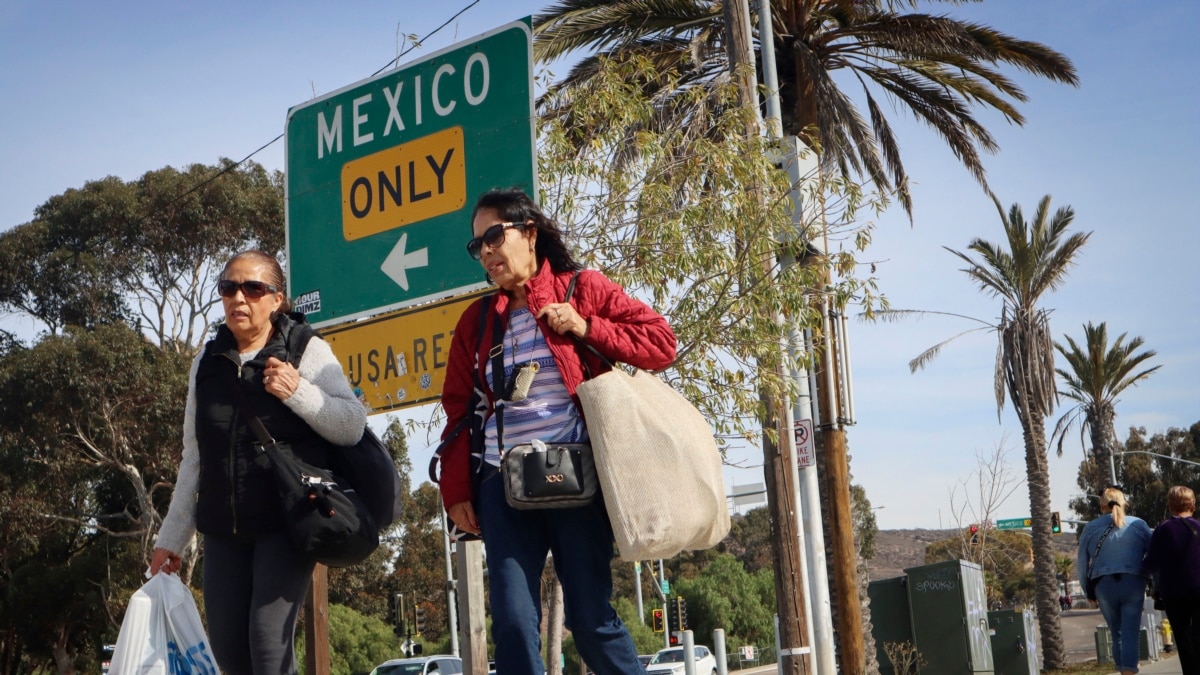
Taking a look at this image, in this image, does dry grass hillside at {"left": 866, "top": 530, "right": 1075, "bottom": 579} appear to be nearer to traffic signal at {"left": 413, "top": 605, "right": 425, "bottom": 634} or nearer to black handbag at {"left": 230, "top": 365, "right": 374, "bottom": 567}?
traffic signal at {"left": 413, "top": 605, "right": 425, "bottom": 634}

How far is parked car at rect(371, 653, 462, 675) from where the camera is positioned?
24.3 meters

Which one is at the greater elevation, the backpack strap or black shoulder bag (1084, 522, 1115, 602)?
the backpack strap

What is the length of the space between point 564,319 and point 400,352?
12.1 feet

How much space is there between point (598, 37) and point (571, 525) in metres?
12.6

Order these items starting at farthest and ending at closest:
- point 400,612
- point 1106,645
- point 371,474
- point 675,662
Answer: point 400,612
point 675,662
point 1106,645
point 371,474

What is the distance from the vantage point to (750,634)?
160ft

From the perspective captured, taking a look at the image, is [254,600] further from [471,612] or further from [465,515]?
[471,612]

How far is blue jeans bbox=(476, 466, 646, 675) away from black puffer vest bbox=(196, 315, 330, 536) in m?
0.64

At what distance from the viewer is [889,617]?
11.8 m

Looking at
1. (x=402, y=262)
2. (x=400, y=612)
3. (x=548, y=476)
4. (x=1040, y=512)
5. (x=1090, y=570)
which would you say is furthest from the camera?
(x=400, y=612)

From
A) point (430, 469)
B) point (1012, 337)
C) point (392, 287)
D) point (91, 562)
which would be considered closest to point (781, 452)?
point (392, 287)

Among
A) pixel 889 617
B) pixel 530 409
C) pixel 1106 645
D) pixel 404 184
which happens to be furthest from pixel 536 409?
pixel 1106 645

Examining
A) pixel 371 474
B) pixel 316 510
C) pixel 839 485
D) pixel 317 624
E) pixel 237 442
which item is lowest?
pixel 317 624

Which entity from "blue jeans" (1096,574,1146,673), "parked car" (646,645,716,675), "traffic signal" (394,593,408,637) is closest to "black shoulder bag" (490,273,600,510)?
"blue jeans" (1096,574,1146,673)
